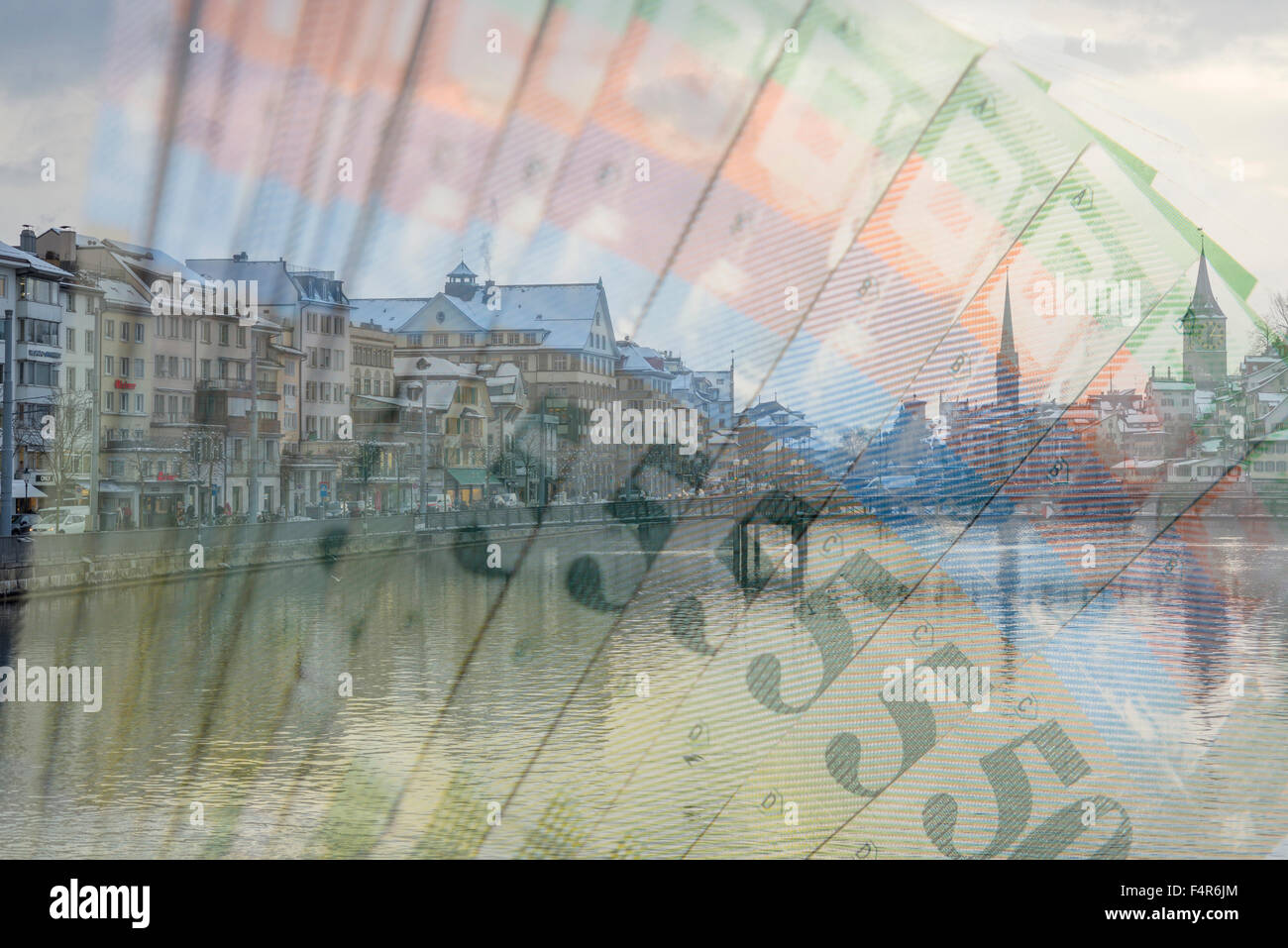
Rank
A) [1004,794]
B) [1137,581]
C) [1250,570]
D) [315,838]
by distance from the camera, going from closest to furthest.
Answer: [315,838], [1004,794], [1137,581], [1250,570]

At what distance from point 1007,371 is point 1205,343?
13.4m

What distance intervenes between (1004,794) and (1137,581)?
61.5ft

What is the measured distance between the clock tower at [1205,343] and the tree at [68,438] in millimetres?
21846

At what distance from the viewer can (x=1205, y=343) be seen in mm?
24875

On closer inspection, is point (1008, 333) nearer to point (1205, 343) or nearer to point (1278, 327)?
point (1205, 343)

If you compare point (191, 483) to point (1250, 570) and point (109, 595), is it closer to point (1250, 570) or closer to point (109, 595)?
point (109, 595)

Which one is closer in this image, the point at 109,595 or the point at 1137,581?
the point at 109,595

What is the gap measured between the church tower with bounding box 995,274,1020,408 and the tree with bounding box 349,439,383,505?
104 ft

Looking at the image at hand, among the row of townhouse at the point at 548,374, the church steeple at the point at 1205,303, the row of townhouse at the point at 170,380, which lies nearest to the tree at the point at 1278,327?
the church steeple at the point at 1205,303

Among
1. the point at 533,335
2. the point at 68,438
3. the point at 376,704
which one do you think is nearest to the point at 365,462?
the point at 68,438

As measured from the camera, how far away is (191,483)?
38.3m

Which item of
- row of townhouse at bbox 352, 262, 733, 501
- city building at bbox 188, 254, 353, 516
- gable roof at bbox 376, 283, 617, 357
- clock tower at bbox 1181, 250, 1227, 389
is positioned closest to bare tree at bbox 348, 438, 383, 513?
city building at bbox 188, 254, 353, 516

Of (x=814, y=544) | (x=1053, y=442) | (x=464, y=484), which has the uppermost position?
(x=1053, y=442)
